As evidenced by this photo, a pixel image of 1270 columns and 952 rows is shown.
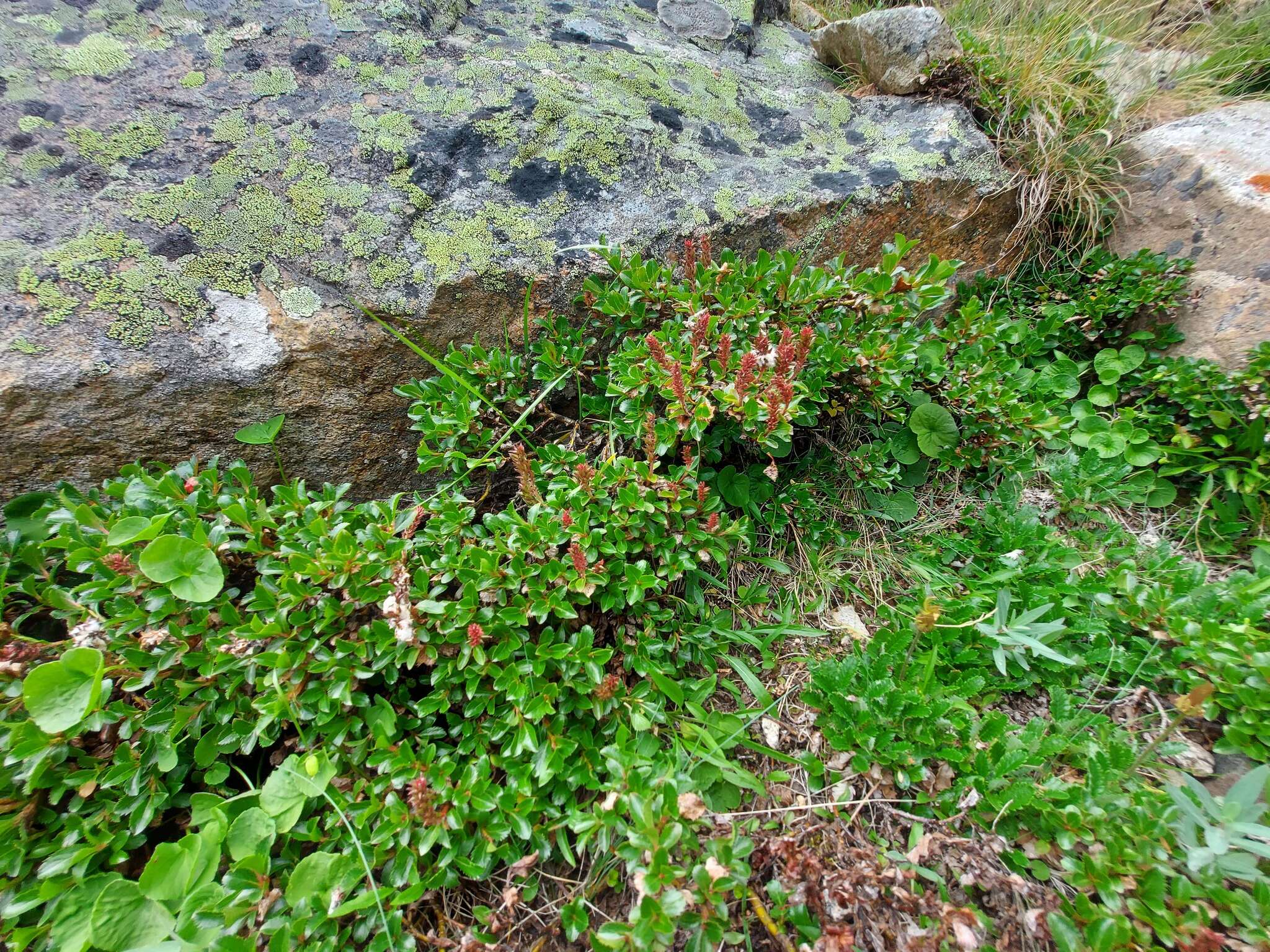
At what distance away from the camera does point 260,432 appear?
2.29 meters

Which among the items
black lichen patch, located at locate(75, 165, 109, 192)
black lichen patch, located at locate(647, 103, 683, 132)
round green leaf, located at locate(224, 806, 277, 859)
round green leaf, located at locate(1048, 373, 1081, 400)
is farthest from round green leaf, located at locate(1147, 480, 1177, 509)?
black lichen patch, located at locate(75, 165, 109, 192)

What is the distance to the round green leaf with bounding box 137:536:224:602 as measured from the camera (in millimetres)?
1786

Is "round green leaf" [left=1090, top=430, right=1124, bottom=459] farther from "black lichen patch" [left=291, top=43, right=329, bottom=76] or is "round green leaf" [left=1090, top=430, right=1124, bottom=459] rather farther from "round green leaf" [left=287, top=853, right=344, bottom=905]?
"black lichen patch" [left=291, top=43, right=329, bottom=76]

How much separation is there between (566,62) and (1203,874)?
401 centimetres

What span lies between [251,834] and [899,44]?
4782 millimetres

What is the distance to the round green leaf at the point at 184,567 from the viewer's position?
1.79m

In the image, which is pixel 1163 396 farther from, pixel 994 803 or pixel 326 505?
pixel 326 505

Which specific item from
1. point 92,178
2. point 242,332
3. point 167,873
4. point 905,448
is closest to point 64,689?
point 167,873

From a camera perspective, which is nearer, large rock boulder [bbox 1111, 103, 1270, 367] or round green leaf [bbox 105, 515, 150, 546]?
round green leaf [bbox 105, 515, 150, 546]

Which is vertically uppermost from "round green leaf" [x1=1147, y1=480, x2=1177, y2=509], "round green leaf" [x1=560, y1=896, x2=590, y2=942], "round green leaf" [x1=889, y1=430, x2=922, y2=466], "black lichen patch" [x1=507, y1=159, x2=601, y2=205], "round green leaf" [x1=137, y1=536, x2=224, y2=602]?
"black lichen patch" [x1=507, y1=159, x2=601, y2=205]

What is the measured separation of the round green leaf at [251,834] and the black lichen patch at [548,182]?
2430mm

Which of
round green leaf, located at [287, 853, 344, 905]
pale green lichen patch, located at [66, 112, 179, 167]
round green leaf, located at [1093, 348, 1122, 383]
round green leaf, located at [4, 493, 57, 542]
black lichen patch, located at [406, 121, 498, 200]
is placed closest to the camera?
round green leaf, located at [287, 853, 344, 905]

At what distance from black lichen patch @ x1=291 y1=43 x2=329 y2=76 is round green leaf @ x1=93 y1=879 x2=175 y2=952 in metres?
3.07

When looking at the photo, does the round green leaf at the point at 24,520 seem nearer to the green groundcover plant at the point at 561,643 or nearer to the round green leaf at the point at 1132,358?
the green groundcover plant at the point at 561,643
